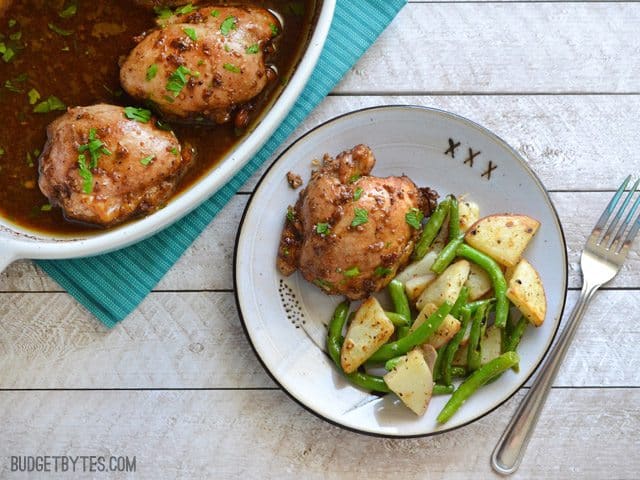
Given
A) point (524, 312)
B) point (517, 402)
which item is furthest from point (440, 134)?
point (517, 402)

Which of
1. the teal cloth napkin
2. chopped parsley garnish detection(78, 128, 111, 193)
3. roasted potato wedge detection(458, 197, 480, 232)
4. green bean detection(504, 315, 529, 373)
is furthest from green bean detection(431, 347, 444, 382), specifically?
chopped parsley garnish detection(78, 128, 111, 193)

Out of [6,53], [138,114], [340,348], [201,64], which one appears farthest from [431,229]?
[6,53]

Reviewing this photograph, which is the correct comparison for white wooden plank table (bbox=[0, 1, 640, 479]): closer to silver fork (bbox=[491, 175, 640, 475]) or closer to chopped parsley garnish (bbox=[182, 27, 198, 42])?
silver fork (bbox=[491, 175, 640, 475])

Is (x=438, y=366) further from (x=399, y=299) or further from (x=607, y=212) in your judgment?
(x=607, y=212)

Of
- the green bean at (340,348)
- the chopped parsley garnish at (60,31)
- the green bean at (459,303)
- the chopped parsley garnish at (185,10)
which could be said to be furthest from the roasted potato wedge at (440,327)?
the chopped parsley garnish at (60,31)

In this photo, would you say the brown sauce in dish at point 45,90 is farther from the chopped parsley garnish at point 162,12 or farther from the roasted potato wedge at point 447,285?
the roasted potato wedge at point 447,285

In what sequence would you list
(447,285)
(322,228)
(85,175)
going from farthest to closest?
(447,285)
(322,228)
(85,175)

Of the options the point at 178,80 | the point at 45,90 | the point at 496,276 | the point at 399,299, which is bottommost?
the point at 399,299
